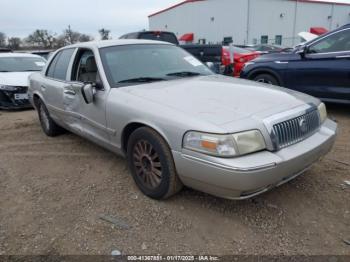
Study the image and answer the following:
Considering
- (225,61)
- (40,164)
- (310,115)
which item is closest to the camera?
(310,115)

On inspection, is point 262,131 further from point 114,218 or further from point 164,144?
point 114,218

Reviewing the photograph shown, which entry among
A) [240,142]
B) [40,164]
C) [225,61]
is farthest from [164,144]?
[225,61]

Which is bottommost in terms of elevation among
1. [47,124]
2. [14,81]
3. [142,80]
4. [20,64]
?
[47,124]

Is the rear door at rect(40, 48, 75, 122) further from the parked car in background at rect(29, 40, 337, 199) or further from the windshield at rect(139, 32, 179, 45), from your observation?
the windshield at rect(139, 32, 179, 45)

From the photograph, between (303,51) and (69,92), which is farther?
(303,51)

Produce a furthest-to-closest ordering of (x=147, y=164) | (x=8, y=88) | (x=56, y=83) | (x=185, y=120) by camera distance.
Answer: (x=8, y=88)
(x=56, y=83)
(x=147, y=164)
(x=185, y=120)

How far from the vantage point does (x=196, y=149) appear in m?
2.62

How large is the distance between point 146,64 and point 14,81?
5.31 meters

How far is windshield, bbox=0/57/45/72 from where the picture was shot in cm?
877

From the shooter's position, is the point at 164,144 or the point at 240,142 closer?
the point at 240,142

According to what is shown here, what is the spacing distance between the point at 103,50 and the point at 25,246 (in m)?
2.23

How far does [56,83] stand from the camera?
15.2ft

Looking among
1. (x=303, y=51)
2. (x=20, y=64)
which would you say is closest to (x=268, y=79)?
(x=303, y=51)

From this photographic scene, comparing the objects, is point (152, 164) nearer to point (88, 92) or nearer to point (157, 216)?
point (157, 216)
